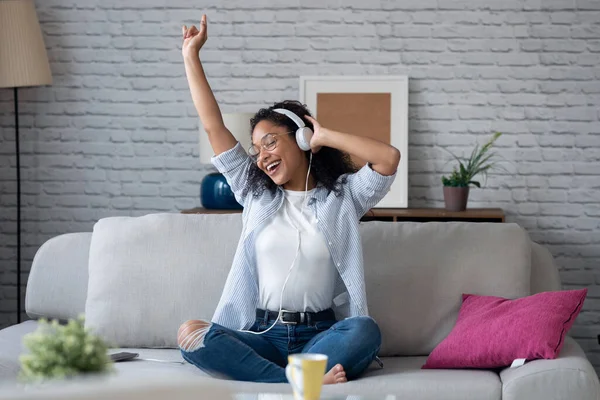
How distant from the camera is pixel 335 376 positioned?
247 cm

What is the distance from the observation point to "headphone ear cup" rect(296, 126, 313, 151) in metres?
2.82

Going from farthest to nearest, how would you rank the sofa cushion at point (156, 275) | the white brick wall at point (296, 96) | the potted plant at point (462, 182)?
the white brick wall at point (296, 96), the potted plant at point (462, 182), the sofa cushion at point (156, 275)

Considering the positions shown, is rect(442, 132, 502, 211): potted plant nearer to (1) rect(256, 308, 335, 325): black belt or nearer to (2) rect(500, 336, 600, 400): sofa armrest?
(1) rect(256, 308, 335, 325): black belt

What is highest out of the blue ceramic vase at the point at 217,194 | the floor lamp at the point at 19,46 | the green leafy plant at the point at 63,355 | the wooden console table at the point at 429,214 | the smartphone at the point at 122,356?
the floor lamp at the point at 19,46

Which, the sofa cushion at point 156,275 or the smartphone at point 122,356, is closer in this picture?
the smartphone at point 122,356

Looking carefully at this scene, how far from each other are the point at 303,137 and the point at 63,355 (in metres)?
1.54

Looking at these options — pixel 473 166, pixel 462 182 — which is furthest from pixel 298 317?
pixel 473 166

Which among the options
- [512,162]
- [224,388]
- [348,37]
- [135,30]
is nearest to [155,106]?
[135,30]

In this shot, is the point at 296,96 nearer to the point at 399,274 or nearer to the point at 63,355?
the point at 399,274

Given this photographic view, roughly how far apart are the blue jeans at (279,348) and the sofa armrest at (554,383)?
1.34 feet

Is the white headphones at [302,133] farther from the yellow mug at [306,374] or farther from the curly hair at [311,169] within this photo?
the yellow mug at [306,374]

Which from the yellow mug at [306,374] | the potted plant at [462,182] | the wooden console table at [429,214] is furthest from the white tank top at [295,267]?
the potted plant at [462,182]

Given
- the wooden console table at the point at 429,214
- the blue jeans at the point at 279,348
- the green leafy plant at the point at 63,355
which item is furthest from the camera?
the wooden console table at the point at 429,214

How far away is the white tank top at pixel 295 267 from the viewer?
2.73 m
